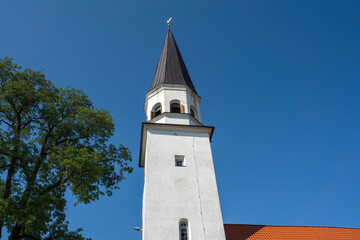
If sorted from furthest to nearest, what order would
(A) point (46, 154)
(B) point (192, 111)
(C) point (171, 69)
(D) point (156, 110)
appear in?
(C) point (171, 69), (B) point (192, 111), (D) point (156, 110), (A) point (46, 154)

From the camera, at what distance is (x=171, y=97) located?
70.5 ft

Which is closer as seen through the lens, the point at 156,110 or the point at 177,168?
the point at 177,168

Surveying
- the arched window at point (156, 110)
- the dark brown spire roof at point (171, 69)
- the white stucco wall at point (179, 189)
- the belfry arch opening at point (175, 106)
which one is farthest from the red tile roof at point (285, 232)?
the dark brown spire roof at point (171, 69)

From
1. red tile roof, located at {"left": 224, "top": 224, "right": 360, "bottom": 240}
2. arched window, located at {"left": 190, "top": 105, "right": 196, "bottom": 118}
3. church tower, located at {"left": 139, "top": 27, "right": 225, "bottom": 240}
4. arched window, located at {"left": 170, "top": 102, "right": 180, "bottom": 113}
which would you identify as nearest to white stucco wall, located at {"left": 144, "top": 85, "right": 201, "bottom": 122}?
church tower, located at {"left": 139, "top": 27, "right": 225, "bottom": 240}

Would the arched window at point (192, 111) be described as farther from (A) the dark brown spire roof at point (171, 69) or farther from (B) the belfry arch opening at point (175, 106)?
(A) the dark brown spire roof at point (171, 69)

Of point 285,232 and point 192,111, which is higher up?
point 192,111

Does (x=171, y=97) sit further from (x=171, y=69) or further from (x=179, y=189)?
(x=179, y=189)

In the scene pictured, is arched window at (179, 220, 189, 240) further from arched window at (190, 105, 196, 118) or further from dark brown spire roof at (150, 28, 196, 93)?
dark brown spire roof at (150, 28, 196, 93)

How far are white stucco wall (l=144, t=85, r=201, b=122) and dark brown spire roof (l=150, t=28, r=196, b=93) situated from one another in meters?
0.53

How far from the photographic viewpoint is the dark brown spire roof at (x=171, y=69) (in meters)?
22.8

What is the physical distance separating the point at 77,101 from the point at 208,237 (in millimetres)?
8748

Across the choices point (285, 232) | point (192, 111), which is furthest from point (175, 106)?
point (285, 232)

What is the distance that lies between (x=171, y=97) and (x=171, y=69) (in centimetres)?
323

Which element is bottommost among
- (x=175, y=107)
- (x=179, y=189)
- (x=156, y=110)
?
(x=179, y=189)
